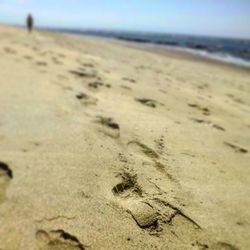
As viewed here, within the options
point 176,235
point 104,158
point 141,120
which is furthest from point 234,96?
point 176,235

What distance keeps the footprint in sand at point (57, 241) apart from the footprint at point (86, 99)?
7.54ft

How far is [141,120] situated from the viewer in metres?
3.46

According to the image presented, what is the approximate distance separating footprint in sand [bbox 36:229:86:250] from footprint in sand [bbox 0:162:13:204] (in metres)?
0.43

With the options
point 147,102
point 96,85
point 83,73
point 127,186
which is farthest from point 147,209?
point 83,73

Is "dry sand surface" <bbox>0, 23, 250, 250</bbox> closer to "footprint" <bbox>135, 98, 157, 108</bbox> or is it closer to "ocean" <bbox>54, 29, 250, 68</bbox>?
"footprint" <bbox>135, 98, 157, 108</bbox>

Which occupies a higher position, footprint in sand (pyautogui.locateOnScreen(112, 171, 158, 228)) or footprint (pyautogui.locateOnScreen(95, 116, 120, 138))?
footprint (pyautogui.locateOnScreen(95, 116, 120, 138))

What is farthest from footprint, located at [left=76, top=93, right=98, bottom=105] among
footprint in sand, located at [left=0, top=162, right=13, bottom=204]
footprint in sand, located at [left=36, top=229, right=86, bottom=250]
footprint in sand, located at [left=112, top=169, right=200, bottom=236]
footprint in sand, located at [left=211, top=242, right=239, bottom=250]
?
footprint in sand, located at [left=211, top=242, right=239, bottom=250]

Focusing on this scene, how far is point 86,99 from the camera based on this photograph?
13.1 ft

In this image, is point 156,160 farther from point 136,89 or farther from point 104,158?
point 136,89

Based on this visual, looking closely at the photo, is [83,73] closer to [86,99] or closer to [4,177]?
[86,99]

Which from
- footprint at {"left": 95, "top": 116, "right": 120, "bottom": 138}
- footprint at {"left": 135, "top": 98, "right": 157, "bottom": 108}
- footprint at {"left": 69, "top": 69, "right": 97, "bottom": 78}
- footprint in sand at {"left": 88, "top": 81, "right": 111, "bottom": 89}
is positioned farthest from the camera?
footprint at {"left": 69, "top": 69, "right": 97, "bottom": 78}

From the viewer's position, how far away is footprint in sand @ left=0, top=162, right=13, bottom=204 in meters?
2.03

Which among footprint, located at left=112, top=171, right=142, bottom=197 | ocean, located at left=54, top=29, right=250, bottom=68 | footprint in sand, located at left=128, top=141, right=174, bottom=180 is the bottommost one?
ocean, located at left=54, top=29, right=250, bottom=68

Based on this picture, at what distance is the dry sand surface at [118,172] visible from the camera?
5.80 feet
